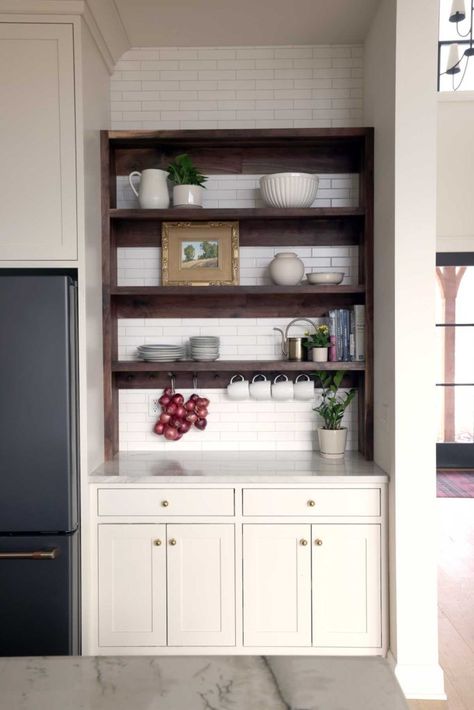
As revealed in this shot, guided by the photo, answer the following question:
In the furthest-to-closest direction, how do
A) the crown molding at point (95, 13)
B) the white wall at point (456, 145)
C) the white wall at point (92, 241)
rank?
the white wall at point (456, 145) < the white wall at point (92, 241) < the crown molding at point (95, 13)

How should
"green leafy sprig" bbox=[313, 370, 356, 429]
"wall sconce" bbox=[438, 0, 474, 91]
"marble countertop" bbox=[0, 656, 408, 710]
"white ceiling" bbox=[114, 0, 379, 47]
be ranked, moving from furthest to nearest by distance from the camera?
"wall sconce" bbox=[438, 0, 474, 91], "green leafy sprig" bbox=[313, 370, 356, 429], "white ceiling" bbox=[114, 0, 379, 47], "marble countertop" bbox=[0, 656, 408, 710]

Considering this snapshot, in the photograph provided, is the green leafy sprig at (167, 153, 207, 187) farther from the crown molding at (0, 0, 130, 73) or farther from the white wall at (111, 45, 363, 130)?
the crown molding at (0, 0, 130, 73)

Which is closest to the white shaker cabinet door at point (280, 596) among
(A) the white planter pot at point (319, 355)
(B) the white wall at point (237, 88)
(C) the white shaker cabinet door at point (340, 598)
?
(C) the white shaker cabinet door at point (340, 598)

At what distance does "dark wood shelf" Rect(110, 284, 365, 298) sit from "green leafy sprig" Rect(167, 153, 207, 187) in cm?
54

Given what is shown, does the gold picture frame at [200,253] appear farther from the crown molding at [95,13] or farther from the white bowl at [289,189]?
the crown molding at [95,13]

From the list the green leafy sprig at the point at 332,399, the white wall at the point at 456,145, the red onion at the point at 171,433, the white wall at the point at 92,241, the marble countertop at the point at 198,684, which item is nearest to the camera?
the marble countertop at the point at 198,684

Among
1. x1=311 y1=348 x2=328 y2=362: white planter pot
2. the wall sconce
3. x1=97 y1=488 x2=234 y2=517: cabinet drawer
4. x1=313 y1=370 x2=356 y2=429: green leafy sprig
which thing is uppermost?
the wall sconce

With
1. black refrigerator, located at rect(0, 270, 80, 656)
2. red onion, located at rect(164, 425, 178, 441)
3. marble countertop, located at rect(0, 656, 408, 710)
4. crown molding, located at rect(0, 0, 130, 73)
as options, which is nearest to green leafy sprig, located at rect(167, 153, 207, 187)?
crown molding, located at rect(0, 0, 130, 73)

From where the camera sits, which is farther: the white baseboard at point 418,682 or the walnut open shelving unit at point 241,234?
the walnut open shelving unit at point 241,234

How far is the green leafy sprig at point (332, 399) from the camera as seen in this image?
3018mm

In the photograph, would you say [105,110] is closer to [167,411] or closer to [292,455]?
[167,411]

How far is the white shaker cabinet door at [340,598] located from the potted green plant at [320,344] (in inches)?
33.1

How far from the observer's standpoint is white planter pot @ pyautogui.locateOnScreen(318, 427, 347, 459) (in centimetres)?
298

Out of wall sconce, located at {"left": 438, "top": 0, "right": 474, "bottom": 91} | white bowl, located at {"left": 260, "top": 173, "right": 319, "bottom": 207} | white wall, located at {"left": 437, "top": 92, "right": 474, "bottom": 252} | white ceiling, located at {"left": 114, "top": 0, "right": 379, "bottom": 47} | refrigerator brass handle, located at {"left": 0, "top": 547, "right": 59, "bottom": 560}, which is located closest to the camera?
refrigerator brass handle, located at {"left": 0, "top": 547, "right": 59, "bottom": 560}
